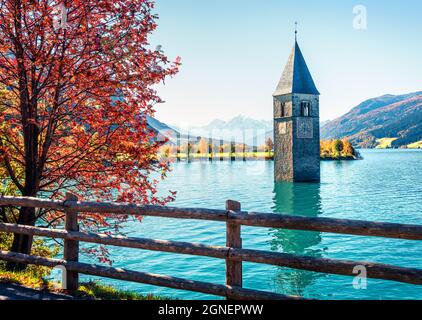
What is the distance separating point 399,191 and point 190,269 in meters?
41.0

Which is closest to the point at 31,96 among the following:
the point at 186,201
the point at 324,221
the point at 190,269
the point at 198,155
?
the point at 324,221

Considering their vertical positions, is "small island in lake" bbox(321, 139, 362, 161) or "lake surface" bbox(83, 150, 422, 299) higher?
"small island in lake" bbox(321, 139, 362, 161)

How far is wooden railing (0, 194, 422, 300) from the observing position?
595 centimetres

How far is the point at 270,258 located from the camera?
6520mm

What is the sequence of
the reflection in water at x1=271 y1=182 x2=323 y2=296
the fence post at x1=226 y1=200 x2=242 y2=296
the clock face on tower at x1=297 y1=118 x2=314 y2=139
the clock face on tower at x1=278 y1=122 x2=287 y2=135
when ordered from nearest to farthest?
the fence post at x1=226 y1=200 x2=242 y2=296, the reflection in water at x1=271 y1=182 x2=323 y2=296, the clock face on tower at x1=297 y1=118 x2=314 y2=139, the clock face on tower at x1=278 y1=122 x2=287 y2=135

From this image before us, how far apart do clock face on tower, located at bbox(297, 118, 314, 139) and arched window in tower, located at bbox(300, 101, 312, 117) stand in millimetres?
935

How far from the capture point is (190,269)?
1761 cm

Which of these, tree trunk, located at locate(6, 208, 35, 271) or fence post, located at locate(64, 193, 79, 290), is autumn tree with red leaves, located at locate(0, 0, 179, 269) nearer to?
tree trunk, located at locate(6, 208, 35, 271)

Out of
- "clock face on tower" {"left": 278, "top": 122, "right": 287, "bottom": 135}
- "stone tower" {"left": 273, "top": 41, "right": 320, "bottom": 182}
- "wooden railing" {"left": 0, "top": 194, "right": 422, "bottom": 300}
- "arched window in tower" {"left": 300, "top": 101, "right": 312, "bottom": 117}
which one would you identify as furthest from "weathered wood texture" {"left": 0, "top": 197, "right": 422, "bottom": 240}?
"arched window in tower" {"left": 300, "top": 101, "right": 312, "bottom": 117}

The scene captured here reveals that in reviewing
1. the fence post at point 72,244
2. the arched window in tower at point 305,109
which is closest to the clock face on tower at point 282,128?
the arched window in tower at point 305,109

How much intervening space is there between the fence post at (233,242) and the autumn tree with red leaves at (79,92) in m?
3.95


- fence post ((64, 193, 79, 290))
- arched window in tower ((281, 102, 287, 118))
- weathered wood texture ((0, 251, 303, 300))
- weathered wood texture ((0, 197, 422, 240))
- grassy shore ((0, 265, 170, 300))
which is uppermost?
arched window in tower ((281, 102, 287, 118))

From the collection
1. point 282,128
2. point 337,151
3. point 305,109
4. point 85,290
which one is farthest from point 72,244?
point 337,151

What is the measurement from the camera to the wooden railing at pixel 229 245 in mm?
5949
